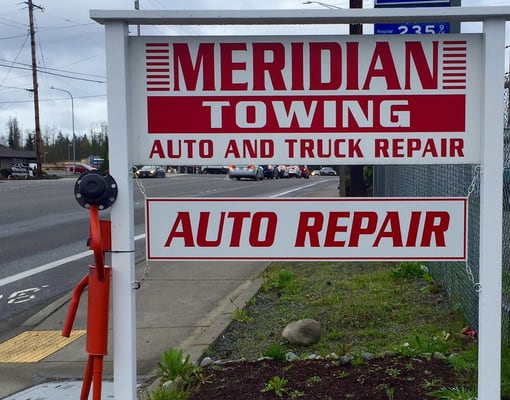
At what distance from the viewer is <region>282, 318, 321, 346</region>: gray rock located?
4.88m

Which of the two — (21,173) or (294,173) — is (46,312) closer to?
(294,173)

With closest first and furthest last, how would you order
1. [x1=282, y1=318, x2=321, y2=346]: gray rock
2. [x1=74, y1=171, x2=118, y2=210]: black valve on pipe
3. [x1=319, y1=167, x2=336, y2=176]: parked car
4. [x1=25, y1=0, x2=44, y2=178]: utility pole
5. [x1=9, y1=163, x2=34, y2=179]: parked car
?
Answer: 1. [x1=74, y1=171, x2=118, y2=210]: black valve on pipe
2. [x1=282, y1=318, x2=321, y2=346]: gray rock
3. [x1=25, y1=0, x2=44, y2=178]: utility pole
4. [x1=9, y1=163, x2=34, y2=179]: parked car
5. [x1=319, y1=167, x2=336, y2=176]: parked car

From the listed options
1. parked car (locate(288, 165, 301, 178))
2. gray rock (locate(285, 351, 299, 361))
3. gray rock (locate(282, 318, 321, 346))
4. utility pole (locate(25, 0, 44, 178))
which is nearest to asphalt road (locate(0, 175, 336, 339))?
gray rock (locate(285, 351, 299, 361))

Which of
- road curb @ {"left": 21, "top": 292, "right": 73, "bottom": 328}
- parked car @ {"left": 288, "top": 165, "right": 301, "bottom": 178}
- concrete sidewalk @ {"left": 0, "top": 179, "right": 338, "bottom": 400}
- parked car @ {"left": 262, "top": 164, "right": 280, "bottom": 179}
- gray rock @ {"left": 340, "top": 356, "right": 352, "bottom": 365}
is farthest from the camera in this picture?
parked car @ {"left": 288, "top": 165, "right": 301, "bottom": 178}

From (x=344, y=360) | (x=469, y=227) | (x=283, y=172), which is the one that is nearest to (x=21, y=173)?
(x=283, y=172)

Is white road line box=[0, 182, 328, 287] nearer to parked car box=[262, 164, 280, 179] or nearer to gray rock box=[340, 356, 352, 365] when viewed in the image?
gray rock box=[340, 356, 352, 365]

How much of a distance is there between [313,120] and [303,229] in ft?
1.71

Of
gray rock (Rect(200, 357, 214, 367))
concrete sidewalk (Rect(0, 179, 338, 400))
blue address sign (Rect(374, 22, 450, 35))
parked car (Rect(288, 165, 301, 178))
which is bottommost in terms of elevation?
parked car (Rect(288, 165, 301, 178))

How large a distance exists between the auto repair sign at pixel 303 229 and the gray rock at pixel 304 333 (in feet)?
7.01

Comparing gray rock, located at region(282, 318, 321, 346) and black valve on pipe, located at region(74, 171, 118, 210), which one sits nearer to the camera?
black valve on pipe, located at region(74, 171, 118, 210)

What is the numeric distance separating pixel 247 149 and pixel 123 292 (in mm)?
898

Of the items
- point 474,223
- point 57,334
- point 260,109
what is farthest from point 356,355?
point 57,334

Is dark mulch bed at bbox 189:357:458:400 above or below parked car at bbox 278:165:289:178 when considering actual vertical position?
above

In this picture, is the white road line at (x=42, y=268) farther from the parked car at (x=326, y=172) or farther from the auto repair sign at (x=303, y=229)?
the parked car at (x=326, y=172)
